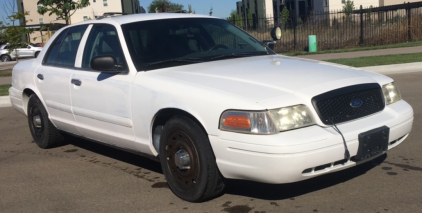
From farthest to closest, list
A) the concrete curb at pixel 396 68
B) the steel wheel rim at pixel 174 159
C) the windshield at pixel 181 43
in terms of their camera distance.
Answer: the concrete curb at pixel 396 68 < the windshield at pixel 181 43 < the steel wheel rim at pixel 174 159

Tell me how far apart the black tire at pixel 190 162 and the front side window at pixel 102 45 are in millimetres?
1086

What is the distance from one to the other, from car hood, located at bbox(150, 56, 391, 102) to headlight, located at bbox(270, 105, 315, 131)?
0.14 m

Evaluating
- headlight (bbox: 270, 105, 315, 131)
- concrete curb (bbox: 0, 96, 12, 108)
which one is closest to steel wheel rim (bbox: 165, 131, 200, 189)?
headlight (bbox: 270, 105, 315, 131)

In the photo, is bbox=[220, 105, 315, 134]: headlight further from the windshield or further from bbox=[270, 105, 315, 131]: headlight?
the windshield

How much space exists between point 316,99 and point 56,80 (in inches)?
130

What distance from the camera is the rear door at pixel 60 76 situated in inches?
232

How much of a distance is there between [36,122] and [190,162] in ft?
10.7

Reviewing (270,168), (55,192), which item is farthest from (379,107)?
(55,192)

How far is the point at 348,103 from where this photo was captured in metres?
4.14

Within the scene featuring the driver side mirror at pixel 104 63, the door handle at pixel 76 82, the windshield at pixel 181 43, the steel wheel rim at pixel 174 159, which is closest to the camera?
the steel wheel rim at pixel 174 159

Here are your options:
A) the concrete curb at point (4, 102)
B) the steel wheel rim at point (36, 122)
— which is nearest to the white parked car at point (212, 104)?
the steel wheel rim at point (36, 122)

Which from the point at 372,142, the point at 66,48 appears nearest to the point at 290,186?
the point at 372,142

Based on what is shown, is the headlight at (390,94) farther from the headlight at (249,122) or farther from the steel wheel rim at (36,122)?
the steel wheel rim at (36,122)

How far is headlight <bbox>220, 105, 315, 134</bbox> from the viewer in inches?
149
